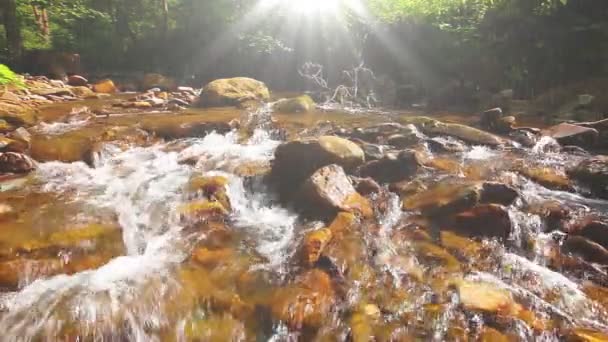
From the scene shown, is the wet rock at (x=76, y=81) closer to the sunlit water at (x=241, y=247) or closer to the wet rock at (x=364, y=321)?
the sunlit water at (x=241, y=247)

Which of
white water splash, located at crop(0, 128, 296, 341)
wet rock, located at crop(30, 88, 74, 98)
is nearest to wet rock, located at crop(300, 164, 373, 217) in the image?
white water splash, located at crop(0, 128, 296, 341)

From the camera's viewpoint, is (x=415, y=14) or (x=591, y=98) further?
(x=415, y=14)

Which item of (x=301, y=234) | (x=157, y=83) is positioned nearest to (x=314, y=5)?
(x=157, y=83)

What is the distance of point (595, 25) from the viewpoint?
11883 mm

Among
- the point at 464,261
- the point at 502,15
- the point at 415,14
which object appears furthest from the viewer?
the point at 415,14

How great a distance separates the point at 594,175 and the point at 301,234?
459 centimetres

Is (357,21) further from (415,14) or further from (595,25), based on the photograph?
(595,25)

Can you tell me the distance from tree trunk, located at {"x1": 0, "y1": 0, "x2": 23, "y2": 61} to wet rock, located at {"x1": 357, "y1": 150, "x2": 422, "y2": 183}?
13.8 m

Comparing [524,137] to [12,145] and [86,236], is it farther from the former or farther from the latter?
[12,145]

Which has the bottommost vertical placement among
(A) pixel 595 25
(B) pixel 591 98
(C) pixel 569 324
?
(C) pixel 569 324

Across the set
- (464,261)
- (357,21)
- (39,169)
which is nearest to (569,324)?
(464,261)

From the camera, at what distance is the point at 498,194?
5500 mm

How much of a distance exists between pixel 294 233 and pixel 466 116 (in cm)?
758

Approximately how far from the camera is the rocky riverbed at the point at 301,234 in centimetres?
364
